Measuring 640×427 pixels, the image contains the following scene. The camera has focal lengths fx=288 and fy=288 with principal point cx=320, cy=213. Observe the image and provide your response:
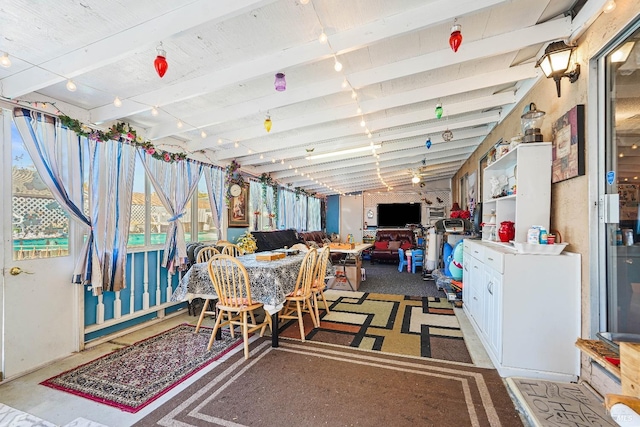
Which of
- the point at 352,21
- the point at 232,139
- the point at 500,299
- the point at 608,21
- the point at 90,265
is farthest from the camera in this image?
the point at 232,139

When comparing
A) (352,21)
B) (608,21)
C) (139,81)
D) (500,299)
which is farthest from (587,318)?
(139,81)

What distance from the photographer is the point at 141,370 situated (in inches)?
94.9

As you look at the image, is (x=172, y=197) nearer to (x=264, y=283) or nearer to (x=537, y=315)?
(x=264, y=283)

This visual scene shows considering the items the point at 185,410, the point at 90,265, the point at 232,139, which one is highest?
the point at 232,139

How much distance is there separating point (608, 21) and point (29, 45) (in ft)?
12.4

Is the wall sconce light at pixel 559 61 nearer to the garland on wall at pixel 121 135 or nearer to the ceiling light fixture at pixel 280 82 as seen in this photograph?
the ceiling light fixture at pixel 280 82

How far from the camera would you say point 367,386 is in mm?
2150

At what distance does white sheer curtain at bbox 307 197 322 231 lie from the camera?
9.39m

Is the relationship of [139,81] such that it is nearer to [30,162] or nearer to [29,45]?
[29,45]

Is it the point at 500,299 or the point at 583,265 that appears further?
the point at 500,299

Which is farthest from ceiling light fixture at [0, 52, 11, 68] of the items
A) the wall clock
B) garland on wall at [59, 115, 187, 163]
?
the wall clock

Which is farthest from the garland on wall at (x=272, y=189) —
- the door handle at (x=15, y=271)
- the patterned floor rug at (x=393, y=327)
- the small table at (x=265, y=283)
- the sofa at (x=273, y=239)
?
the door handle at (x=15, y=271)

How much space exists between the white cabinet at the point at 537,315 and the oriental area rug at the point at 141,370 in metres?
2.46

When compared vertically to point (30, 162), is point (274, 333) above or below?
below
